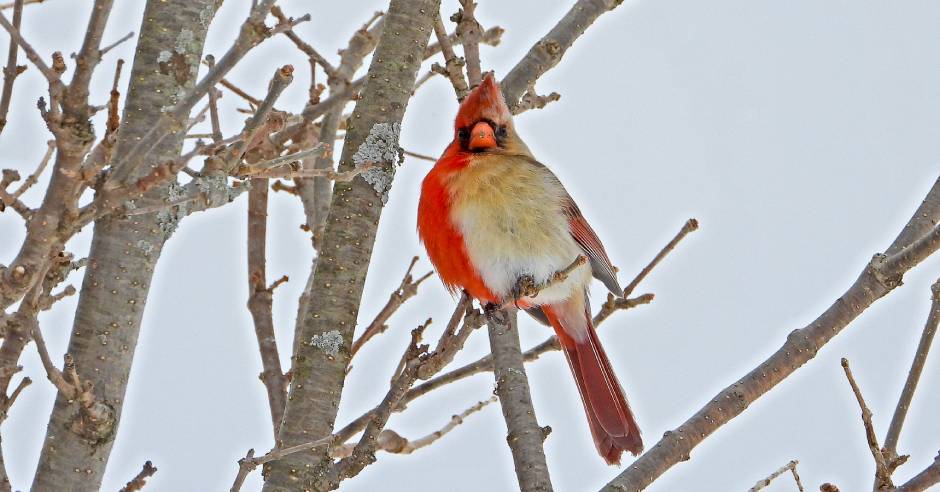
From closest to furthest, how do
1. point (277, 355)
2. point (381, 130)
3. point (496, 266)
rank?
1. point (381, 130)
2. point (496, 266)
3. point (277, 355)

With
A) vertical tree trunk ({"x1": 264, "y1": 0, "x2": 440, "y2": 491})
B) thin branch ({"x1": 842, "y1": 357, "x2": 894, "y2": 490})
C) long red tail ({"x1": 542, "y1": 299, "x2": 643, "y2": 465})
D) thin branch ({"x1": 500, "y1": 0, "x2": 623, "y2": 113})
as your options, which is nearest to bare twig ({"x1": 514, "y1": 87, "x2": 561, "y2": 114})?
thin branch ({"x1": 500, "y1": 0, "x2": 623, "y2": 113})

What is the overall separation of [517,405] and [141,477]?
0.94 meters

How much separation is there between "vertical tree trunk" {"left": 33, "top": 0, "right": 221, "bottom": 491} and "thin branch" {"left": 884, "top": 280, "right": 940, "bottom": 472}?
4.89ft

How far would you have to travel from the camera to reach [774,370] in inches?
88.0

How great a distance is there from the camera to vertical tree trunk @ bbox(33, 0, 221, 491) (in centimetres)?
207

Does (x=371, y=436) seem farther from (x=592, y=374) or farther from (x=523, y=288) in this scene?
(x=592, y=374)

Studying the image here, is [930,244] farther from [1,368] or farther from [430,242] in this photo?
[1,368]

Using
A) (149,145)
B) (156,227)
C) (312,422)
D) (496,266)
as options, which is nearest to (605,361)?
(496,266)

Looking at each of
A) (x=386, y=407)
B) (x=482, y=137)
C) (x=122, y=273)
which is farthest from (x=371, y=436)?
(x=482, y=137)

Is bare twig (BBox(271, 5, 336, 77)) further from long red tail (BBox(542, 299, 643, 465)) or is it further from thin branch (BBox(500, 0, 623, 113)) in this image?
long red tail (BBox(542, 299, 643, 465))

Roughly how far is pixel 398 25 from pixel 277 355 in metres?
0.97

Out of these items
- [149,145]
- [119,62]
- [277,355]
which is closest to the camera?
[149,145]

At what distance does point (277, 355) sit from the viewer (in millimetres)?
2967

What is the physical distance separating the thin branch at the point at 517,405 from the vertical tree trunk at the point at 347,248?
0.34 m
